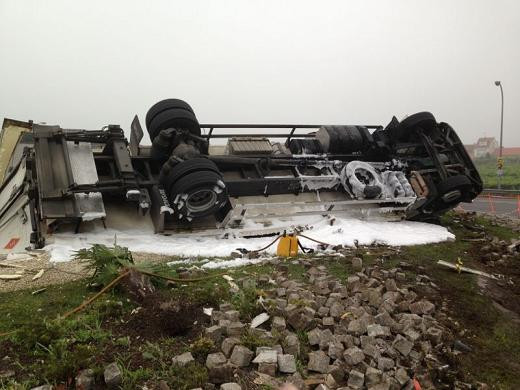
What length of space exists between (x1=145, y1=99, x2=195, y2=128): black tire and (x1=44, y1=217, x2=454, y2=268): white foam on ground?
2.66 metres

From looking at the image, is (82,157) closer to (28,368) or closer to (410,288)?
(28,368)

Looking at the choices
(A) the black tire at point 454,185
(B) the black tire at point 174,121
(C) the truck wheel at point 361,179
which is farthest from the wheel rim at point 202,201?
(A) the black tire at point 454,185

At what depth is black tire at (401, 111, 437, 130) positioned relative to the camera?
10508 millimetres

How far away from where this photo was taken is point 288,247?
6234 mm

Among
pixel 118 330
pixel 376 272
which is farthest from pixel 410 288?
pixel 118 330

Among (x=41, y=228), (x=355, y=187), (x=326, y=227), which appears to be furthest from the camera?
(x=355, y=187)

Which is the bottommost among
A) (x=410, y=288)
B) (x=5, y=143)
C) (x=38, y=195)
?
(x=410, y=288)

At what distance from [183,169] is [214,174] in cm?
54

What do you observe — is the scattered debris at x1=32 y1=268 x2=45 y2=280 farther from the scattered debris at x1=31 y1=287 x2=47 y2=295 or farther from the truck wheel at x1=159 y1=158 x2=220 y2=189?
the truck wheel at x1=159 y1=158 x2=220 y2=189

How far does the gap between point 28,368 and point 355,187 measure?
7.53 metres

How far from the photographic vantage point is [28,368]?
2924mm

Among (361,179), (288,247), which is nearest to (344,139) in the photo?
(361,179)

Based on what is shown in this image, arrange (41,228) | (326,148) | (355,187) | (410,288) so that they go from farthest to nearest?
(326,148)
(355,187)
(41,228)
(410,288)

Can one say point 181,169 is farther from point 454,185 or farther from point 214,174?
point 454,185
